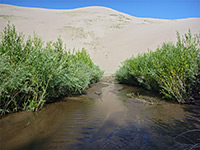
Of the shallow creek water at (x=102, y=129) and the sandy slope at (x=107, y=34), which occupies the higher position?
the sandy slope at (x=107, y=34)

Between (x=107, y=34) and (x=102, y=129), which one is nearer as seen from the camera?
(x=102, y=129)

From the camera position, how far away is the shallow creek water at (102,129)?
7.21 ft

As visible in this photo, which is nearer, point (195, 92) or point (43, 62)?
point (43, 62)

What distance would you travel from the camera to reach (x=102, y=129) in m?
2.78

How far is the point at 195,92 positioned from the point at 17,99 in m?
4.71

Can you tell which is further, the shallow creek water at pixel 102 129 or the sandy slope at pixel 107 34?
the sandy slope at pixel 107 34

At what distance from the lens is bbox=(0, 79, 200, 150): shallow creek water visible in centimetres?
220

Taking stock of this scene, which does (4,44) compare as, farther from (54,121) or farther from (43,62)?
(54,121)

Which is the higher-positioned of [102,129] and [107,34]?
[107,34]

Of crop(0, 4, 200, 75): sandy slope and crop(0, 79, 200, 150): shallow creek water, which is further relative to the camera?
crop(0, 4, 200, 75): sandy slope

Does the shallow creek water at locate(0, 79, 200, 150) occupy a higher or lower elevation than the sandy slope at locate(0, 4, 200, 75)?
lower

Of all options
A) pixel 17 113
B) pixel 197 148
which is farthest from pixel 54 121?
pixel 197 148

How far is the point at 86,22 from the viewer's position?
127 feet

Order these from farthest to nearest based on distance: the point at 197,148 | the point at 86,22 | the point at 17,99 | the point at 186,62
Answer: the point at 86,22
the point at 186,62
the point at 17,99
the point at 197,148
